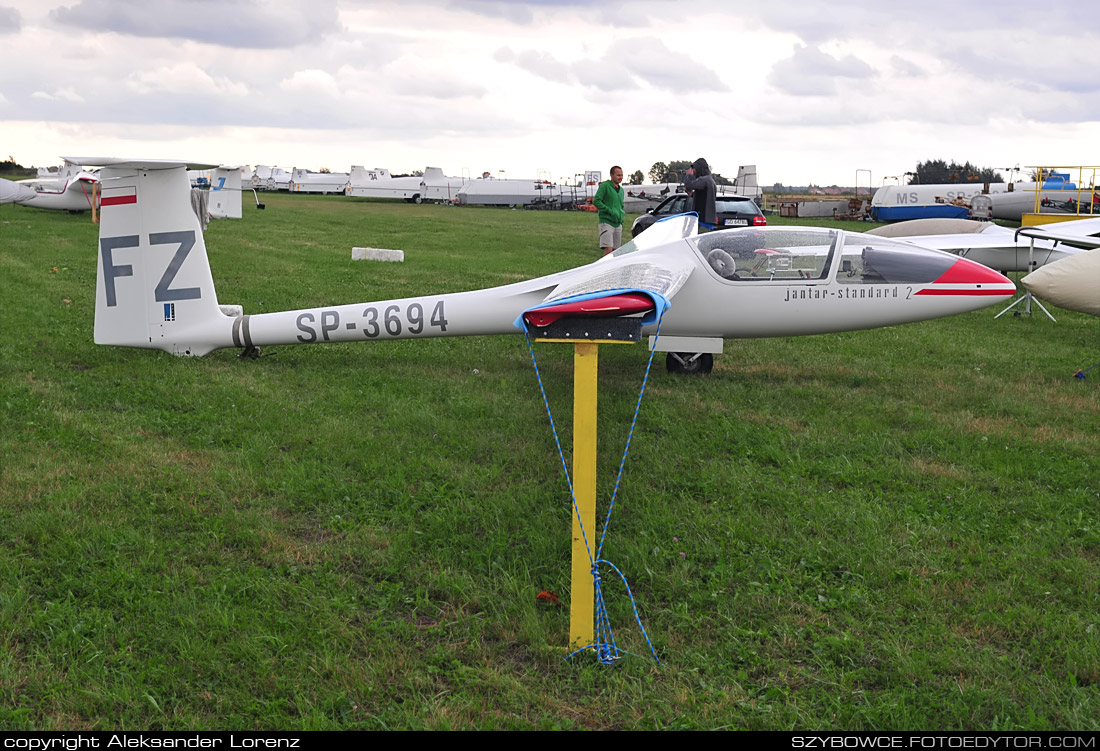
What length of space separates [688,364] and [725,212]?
14195mm

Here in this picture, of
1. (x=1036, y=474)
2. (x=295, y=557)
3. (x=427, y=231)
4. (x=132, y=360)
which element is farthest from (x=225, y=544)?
(x=427, y=231)

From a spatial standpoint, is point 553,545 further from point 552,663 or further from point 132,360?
point 132,360

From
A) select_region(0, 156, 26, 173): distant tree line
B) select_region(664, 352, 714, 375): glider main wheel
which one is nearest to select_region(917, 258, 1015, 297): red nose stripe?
select_region(664, 352, 714, 375): glider main wheel

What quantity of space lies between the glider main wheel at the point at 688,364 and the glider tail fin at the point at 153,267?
4.70m

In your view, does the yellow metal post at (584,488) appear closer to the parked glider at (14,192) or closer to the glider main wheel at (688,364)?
the glider main wheel at (688,364)

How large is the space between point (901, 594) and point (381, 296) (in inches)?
403

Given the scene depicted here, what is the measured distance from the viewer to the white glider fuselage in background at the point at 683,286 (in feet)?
26.1

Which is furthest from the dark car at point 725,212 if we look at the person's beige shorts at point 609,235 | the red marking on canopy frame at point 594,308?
the red marking on canopy frame at point 594,308

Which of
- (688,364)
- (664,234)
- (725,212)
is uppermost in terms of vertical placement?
(725,212)

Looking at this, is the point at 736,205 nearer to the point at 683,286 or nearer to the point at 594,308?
the point at 683,286

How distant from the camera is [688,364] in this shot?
28.7ft

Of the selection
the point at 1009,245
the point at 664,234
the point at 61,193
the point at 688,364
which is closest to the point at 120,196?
the point at 664,234

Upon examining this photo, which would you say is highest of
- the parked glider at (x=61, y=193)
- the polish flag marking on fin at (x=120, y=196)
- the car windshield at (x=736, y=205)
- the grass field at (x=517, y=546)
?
the parked glider at (x=61, y=193)

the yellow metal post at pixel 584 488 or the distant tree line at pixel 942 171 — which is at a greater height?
the distant tree line at pixel 942 171
